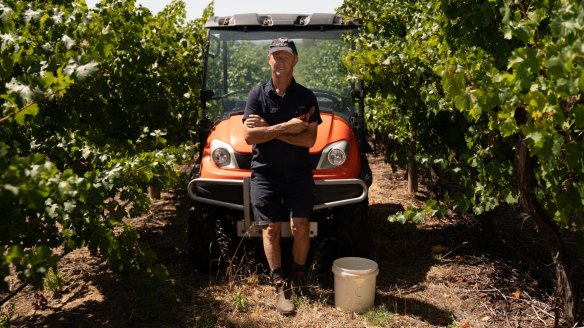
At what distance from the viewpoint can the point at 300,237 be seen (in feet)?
13.5

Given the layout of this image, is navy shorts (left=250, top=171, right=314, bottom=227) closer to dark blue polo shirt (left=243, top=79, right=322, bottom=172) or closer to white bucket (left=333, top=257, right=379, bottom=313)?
dark blue polo shirt (left=243, top=79, right=322, bottom=172)

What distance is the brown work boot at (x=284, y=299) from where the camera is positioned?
13.1 feet

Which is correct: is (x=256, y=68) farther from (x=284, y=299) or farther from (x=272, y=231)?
(x=284, y=299)

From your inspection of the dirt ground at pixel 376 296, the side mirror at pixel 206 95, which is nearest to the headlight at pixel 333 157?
the dirt ground at pixel 376 296

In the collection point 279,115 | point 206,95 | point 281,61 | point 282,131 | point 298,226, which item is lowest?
point 298,226

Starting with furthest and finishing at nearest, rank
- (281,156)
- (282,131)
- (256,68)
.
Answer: (256,68) → (281,156) → (282,131)

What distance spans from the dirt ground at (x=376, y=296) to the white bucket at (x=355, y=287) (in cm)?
8

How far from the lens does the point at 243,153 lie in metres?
4.35

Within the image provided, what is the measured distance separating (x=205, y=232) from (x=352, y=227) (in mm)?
1128

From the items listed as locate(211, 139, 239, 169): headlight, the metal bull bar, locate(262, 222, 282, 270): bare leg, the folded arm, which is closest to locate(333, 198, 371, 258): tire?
the metal bull bar

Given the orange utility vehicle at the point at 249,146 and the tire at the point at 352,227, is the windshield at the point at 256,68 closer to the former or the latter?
the orange utility vehicle at the point at 249,146

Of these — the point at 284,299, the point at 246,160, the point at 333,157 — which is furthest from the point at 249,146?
the point at 284,299

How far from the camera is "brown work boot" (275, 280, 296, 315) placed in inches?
157

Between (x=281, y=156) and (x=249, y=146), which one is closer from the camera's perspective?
(x=281, y=156)
